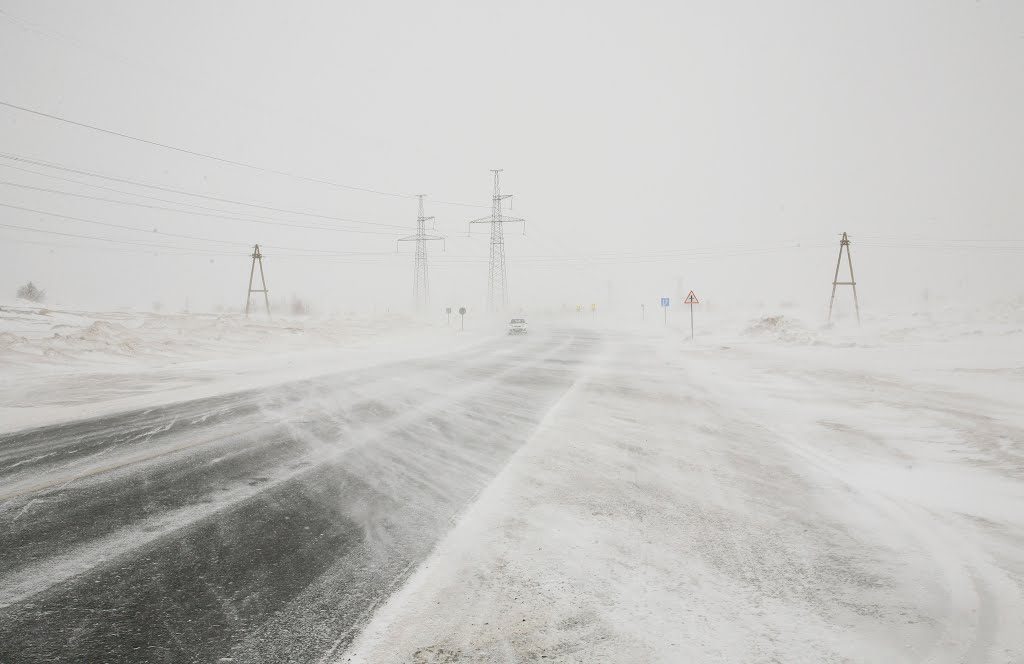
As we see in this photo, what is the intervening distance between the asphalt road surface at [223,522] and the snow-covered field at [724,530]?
319 millimetres

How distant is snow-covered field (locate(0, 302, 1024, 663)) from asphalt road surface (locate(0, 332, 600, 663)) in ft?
1.05

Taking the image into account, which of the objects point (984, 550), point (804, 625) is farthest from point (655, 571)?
point (984, 550)

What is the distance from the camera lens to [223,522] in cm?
343

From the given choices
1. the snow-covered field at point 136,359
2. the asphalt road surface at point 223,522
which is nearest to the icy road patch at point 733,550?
the asphalt road surface at point 223,522

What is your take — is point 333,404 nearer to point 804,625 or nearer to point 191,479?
point 191,479

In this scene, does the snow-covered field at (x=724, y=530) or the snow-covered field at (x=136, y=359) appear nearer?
the snow-covered field at (x=724, y=530)

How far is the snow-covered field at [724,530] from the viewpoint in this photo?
7.26ft

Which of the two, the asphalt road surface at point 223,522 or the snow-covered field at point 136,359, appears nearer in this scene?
the asphalt road surface at point 223,522

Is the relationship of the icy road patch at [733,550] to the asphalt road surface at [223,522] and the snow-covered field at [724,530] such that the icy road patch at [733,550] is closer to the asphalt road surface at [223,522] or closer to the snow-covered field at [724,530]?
the snow-covered field at [724,530]

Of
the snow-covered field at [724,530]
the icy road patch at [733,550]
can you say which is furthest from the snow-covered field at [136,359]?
the icy road patch at [733,550]

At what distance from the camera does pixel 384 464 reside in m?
4.95

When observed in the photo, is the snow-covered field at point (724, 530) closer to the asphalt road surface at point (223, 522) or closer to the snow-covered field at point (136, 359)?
the snow-covered field at point (136, 359)

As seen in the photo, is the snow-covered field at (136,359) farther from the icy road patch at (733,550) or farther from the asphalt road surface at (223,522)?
the icy road patch at (733,550)

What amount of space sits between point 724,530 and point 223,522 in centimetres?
381
